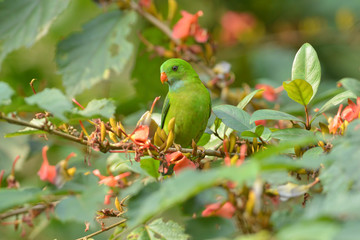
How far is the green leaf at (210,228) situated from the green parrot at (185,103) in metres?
0.72

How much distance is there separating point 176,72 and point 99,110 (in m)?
0.94

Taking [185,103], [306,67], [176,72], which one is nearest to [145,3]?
[176,72]

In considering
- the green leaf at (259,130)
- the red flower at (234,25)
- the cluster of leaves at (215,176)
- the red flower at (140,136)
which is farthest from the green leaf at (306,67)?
the red flower at (234,25)

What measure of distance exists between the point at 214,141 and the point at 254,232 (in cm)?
71

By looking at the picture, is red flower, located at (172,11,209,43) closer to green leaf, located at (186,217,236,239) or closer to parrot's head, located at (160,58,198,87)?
parrot's head, located at (160,58,198,87)

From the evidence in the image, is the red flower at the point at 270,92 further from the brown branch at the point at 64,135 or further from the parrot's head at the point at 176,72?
the brown branch at the point at 64,135

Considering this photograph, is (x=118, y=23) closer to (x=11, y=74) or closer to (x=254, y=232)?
(x=11, y=74)

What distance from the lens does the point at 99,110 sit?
103 centimetres

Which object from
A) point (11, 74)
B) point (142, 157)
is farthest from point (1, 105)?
point (11, 74)

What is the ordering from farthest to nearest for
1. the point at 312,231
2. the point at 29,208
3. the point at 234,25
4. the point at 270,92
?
1. the point at 234,25
2. the point at 270,92
3. the point at 29,208
4. the point at 312,231

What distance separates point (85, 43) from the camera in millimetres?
2211

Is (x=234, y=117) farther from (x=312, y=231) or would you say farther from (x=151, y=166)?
(x=312, y=231)

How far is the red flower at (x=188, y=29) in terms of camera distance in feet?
6.62

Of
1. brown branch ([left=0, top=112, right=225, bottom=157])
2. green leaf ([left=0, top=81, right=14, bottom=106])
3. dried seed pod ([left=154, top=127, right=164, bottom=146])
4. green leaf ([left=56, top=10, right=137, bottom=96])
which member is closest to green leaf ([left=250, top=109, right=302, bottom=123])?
brown branch ([left=0, top=112, right=225, bottom=157])
